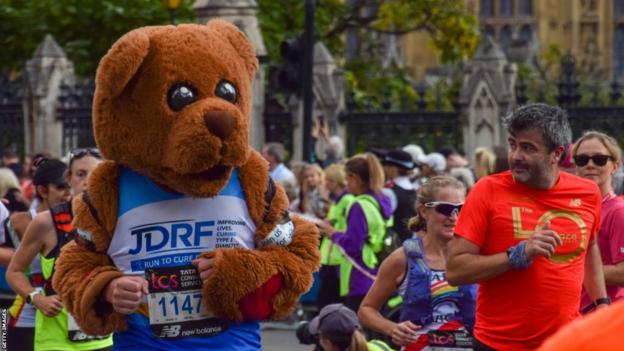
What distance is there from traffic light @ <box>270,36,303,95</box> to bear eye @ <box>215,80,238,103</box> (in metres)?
12.1

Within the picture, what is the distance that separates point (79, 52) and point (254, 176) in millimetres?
21674

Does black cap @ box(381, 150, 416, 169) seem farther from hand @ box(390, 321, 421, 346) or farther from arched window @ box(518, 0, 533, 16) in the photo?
arched window @ box(518, 0, 533, 16)

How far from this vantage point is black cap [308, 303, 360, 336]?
7.08 m

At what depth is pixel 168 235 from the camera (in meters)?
5.38

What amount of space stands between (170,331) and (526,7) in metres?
95.6

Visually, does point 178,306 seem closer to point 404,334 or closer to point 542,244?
point 542,244

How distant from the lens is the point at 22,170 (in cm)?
1920

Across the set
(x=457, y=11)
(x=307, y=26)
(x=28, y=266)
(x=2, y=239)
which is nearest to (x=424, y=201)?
(x=28, y=266)

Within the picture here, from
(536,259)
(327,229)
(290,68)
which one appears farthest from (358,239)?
(290,68)

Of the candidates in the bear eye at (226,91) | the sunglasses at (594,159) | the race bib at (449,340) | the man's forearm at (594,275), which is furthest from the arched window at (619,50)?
the bear eye at (226,91)

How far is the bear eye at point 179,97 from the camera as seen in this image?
17.5 feet

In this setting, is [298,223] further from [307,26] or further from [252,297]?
[307,26]

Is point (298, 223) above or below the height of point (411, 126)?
above

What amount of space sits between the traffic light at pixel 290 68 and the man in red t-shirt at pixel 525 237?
11.6m
